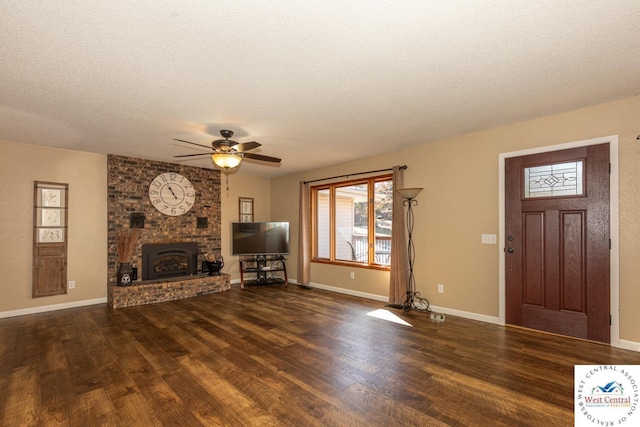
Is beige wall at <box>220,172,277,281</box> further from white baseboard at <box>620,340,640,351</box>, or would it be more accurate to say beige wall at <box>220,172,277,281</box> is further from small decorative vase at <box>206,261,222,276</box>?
white baseboard at <box>620,340,640,351</box>

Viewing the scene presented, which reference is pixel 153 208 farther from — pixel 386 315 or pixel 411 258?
pixel 411 258

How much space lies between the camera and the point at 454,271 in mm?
4426

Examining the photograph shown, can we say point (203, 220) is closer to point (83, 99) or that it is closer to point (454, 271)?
point (83, 99)

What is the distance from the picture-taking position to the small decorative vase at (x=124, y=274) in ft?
16.9

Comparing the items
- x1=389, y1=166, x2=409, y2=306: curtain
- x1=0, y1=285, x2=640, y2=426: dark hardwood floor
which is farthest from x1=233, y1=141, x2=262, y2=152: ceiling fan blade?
x1=389, y1=166, x2=409, y2=306: curtain

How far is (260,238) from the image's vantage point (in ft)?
22.4

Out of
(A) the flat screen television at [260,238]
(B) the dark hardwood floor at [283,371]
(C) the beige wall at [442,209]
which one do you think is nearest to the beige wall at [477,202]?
(C) the beige wall at [442,209]

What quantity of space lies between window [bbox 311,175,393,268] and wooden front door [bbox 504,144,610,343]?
78.6 inches

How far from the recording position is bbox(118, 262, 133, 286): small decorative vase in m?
5.14

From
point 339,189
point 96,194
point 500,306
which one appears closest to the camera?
point 500,306

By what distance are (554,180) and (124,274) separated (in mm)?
6456

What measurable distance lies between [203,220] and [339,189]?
2.97 m

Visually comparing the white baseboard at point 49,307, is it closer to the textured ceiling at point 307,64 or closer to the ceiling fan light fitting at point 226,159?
the textured ceiling at point 307,64

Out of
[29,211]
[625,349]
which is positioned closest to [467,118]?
[625,349]
